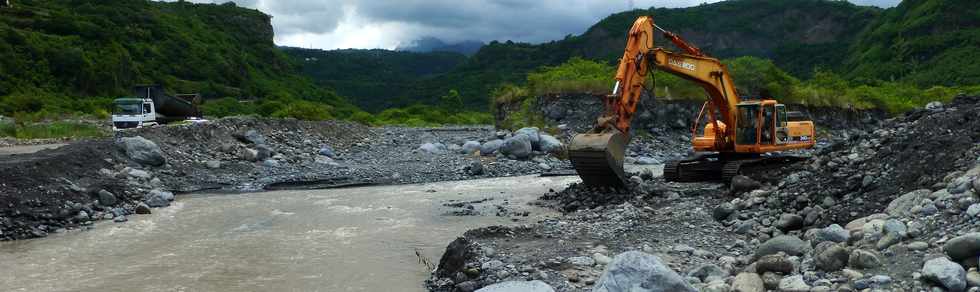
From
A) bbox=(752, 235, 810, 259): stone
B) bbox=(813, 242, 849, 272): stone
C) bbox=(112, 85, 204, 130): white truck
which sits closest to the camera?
bbox=(813, 242, 849, 272): stone

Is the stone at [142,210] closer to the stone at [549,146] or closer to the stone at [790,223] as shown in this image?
the stone at [790,223]

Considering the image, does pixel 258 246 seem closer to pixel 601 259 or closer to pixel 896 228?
pixel 601 259

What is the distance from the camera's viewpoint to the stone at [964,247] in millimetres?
6168

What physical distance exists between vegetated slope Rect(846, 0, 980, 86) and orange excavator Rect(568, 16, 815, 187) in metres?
36.8

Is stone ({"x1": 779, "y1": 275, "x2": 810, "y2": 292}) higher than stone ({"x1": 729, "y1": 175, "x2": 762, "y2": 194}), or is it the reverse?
stone ({"x1": 729, "y1": 175, "x2": 762, "y2": 194})

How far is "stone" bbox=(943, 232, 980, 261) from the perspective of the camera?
20.2ft

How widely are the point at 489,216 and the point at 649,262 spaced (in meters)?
7.38

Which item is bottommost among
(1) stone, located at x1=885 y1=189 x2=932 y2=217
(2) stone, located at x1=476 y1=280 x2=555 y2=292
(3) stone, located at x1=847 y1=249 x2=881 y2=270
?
(2) stone, located at x1=476 y1=280 x2=555 y2=292

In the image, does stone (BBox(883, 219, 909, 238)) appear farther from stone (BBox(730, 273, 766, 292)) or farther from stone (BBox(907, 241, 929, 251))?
stone (BBox(730, 273, 766, 292))

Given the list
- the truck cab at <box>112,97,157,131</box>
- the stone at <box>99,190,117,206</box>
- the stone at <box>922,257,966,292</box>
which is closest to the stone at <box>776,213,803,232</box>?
the stone at <box>922,257,966,292</box>

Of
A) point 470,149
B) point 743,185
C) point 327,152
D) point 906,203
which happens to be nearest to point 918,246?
point 906,203

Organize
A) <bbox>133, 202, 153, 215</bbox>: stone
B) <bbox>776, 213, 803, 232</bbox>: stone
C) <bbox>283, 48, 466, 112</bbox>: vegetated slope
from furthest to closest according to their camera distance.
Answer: <bbox>283, 48, 466, 112</bbox>: vegetated slope, <bbox>133, 202, 153, 215</bbox>: stone, <bbox>776, 213, 803, 232</bbox>: stone

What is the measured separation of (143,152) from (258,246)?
9386 mm

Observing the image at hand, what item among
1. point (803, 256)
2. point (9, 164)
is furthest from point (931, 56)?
point (9, 164)
